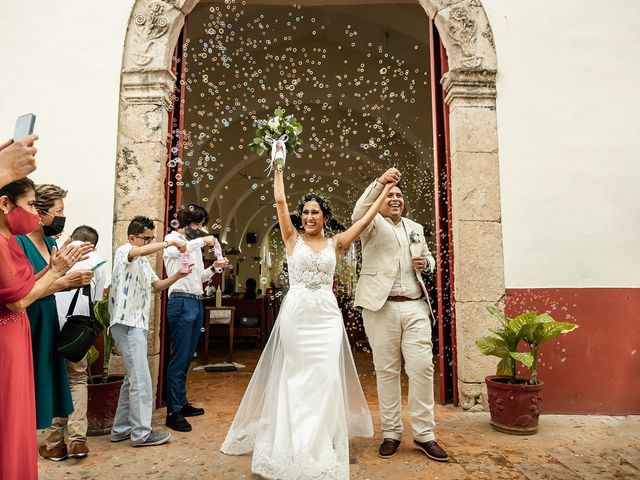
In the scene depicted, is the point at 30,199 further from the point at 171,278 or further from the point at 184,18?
the point at 184,18

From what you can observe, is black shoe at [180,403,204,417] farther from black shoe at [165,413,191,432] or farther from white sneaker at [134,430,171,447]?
white sneaker at [134,430,171,447]

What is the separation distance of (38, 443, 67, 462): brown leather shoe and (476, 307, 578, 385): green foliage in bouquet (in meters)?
3.03

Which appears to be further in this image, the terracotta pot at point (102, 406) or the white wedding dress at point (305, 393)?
the terracotta pot at point (102, 406)

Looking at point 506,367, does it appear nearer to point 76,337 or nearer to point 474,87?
point 474,87

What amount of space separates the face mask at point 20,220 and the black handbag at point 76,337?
1.01 meters

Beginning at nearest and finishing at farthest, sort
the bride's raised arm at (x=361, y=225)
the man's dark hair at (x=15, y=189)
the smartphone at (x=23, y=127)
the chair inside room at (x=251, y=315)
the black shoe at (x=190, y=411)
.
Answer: the smartphone at (x=23, y=127) < the man's dark hair at (x=15, y=189) < the bride's raised arm at (x=361, y=225) < the black shoe at (x=190, y=411) < the chair inside room at (x=251, y=315)

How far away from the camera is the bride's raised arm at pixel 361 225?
304 centimetres

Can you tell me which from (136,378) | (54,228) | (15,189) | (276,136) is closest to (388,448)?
(136,378)

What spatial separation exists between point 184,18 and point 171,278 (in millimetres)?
2659

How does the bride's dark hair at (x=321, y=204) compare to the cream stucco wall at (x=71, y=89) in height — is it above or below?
below

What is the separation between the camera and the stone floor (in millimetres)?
2836

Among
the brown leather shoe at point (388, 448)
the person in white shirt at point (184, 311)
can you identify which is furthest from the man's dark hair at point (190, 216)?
the brown leather shoe at point (388, 448)

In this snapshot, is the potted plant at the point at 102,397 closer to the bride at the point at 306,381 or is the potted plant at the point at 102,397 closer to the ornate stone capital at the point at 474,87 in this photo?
the bride at the point at 306,381

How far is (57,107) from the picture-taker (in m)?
4.45
